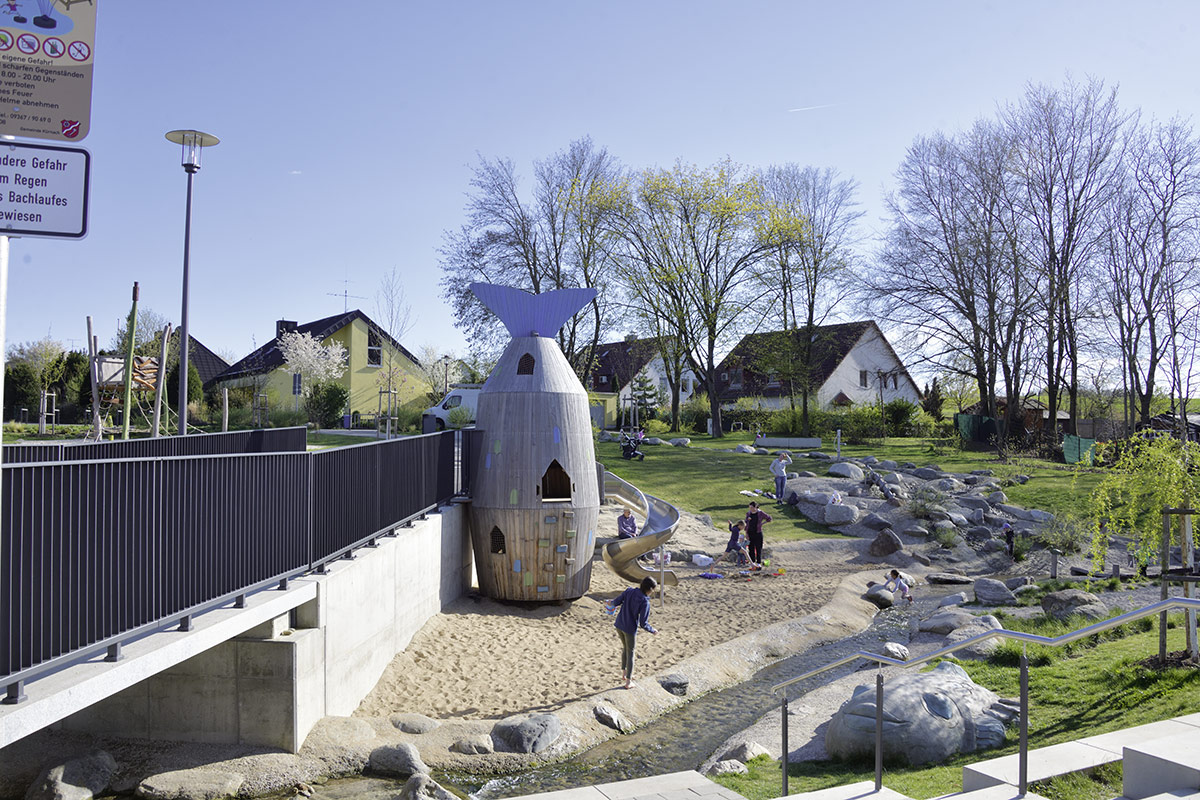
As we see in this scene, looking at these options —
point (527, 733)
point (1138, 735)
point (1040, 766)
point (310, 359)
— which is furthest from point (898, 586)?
point (310, 359)

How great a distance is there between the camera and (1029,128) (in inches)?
1362

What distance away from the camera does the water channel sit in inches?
313

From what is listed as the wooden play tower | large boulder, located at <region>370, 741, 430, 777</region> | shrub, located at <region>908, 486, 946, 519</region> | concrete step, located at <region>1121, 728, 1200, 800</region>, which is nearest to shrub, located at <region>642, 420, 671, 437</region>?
shrub, located at <region>908, 486, 946, 519</region>

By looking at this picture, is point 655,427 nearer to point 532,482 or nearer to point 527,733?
point 532,482

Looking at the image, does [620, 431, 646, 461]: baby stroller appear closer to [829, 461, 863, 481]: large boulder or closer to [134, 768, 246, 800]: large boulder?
[829, 461, 863, 481]: large boulder

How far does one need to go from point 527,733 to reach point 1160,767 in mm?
5824

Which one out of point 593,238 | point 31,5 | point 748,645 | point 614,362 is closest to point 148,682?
point 31,5

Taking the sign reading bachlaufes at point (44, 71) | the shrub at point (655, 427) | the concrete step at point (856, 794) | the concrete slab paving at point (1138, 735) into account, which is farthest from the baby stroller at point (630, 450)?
the sign reading bachlaufes at point (44, 71)

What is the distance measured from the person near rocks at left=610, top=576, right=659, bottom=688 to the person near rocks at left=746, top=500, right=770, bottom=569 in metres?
7.58

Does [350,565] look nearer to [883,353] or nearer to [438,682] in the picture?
[438,682]

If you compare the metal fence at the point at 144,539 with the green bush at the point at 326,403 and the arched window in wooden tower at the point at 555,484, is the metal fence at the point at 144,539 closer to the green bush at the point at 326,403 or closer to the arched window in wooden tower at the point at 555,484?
the arched window in wooden tower at the point at 555,484

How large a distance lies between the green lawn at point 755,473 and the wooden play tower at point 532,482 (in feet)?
31.2

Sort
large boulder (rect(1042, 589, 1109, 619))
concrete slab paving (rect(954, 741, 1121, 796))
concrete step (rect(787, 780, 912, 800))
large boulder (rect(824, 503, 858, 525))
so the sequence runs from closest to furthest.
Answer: concrete slab paving (rect(954, 741, 1121, 796)) < concrete step (rect(787, 780, 912, 800)) < large boulder (rect(1042, 589, 1109, 619)) < large boulder (rect(824, 503, 858, 525))

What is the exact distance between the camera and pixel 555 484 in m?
15.6
